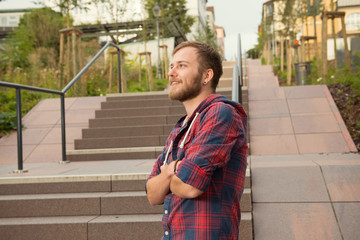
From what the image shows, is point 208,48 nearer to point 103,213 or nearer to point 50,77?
point 103,213

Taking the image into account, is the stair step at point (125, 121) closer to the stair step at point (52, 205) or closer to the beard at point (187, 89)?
the stair step at point (52, 205)

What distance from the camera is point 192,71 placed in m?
1.55

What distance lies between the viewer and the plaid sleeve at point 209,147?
4.36 ft

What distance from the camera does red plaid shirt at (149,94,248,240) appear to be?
1.34 m

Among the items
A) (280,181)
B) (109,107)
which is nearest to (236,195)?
(280,181)

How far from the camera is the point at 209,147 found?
4.40 feet

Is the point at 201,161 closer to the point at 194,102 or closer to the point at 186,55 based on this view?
the point at 194,102

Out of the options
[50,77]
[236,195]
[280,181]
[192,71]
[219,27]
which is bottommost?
[280,181]

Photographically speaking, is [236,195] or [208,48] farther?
[208,48]

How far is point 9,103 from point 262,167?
6.11 meters

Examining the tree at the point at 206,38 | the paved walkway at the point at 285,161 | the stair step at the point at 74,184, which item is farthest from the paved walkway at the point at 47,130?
the tree at the point at 206,38

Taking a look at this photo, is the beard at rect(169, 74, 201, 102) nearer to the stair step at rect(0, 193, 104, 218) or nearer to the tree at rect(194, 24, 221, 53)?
the stair step at rect(0, 193, 104, 218)

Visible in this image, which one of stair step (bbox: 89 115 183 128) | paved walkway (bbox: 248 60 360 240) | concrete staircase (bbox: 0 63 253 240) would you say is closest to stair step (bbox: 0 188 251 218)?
concrete staircase (bbox: 0 63 253 240)

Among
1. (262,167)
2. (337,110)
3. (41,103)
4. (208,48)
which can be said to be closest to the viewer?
(208,48)
